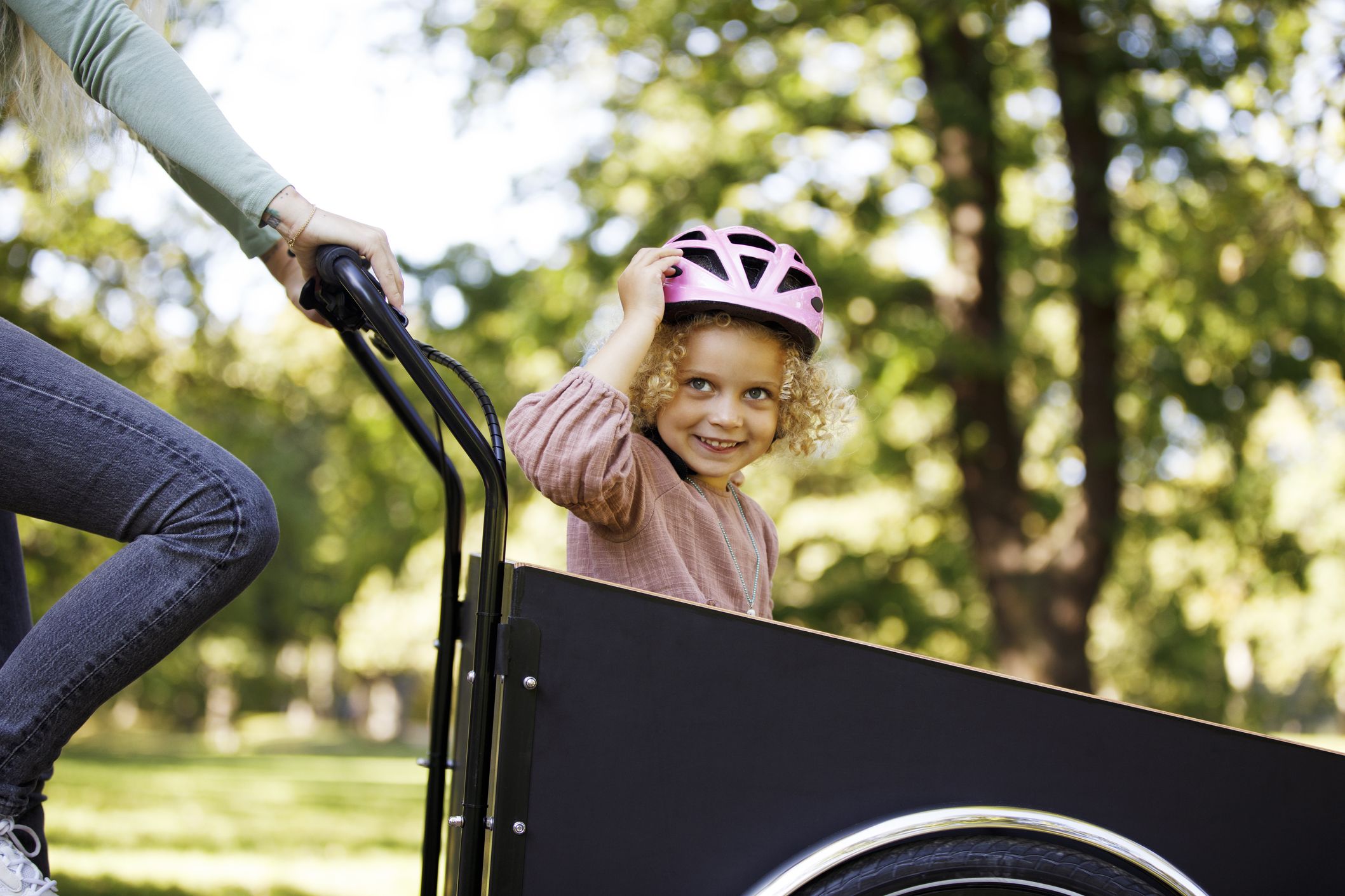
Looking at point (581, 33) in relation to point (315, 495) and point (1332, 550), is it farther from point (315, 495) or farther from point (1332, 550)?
point (315, 495)

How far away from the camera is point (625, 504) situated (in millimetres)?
1824

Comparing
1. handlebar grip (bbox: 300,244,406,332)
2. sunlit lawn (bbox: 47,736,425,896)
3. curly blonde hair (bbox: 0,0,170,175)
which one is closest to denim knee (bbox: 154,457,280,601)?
handlebar grip (bbox: 300,244,406,332)

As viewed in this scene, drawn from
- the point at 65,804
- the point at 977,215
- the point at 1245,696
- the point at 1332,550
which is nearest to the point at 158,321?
the point at 65,804

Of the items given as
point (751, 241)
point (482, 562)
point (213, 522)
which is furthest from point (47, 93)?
point (751, 241)

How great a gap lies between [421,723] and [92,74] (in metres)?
37.0

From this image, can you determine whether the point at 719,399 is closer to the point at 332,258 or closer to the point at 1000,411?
the point at 332,258

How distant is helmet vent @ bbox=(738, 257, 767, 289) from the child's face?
9 cm

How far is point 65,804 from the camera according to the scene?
24.5ft

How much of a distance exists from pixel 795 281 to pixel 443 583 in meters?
0.86

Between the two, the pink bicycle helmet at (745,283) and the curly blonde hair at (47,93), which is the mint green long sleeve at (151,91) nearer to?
the curly blonde hair at (47,93)

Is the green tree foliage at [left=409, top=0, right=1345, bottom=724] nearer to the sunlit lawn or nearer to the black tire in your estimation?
the sunlit lawn

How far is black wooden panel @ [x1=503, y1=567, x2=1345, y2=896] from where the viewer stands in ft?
4.64

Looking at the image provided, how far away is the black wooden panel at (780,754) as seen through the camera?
1.41 meters

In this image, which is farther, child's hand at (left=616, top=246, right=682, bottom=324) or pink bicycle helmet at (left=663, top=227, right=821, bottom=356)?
pink bicycle helmet at (left=663, top=227, right=821, bottom=356)
